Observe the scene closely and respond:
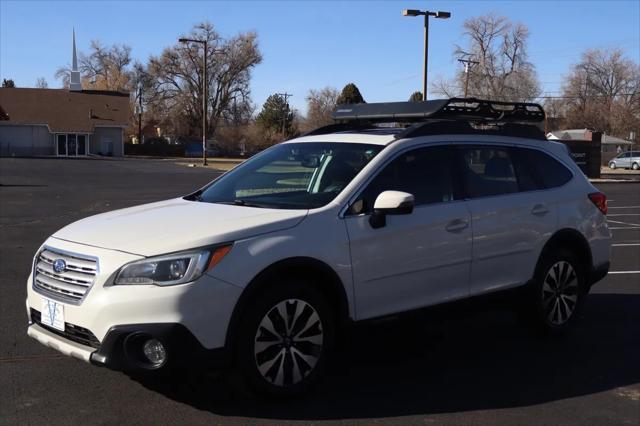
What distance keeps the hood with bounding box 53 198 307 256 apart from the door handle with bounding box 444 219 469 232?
1.26m

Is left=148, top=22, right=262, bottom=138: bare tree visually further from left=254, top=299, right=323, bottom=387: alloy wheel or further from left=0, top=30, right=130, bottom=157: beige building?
left=254, top=299, right=323, bottom=387: alloy wheel

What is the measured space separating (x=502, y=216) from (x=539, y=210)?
528 mm

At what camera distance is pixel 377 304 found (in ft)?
15.8

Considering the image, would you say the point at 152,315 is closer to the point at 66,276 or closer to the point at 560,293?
the point at 66,276

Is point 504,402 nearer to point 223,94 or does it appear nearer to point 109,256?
point 109,256

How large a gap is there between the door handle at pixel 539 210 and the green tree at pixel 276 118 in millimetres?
81247

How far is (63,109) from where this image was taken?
67.9m

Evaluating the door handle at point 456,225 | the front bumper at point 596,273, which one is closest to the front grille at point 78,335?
the door handle at point 456,225

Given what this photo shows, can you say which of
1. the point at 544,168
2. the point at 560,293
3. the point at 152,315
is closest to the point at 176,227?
the point at 152,315

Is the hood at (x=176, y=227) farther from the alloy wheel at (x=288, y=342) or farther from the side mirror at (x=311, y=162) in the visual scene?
the side mirror at (x=311, y=162)

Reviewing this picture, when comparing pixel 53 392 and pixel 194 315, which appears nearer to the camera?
pixel 194 315

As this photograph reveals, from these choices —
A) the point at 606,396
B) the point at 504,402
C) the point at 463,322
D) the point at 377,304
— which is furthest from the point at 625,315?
the point at 377,304

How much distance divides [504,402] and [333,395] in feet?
3.78

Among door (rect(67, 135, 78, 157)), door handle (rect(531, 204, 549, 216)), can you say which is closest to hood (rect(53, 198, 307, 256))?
door handle (rect(531, 204, 549, 216))
